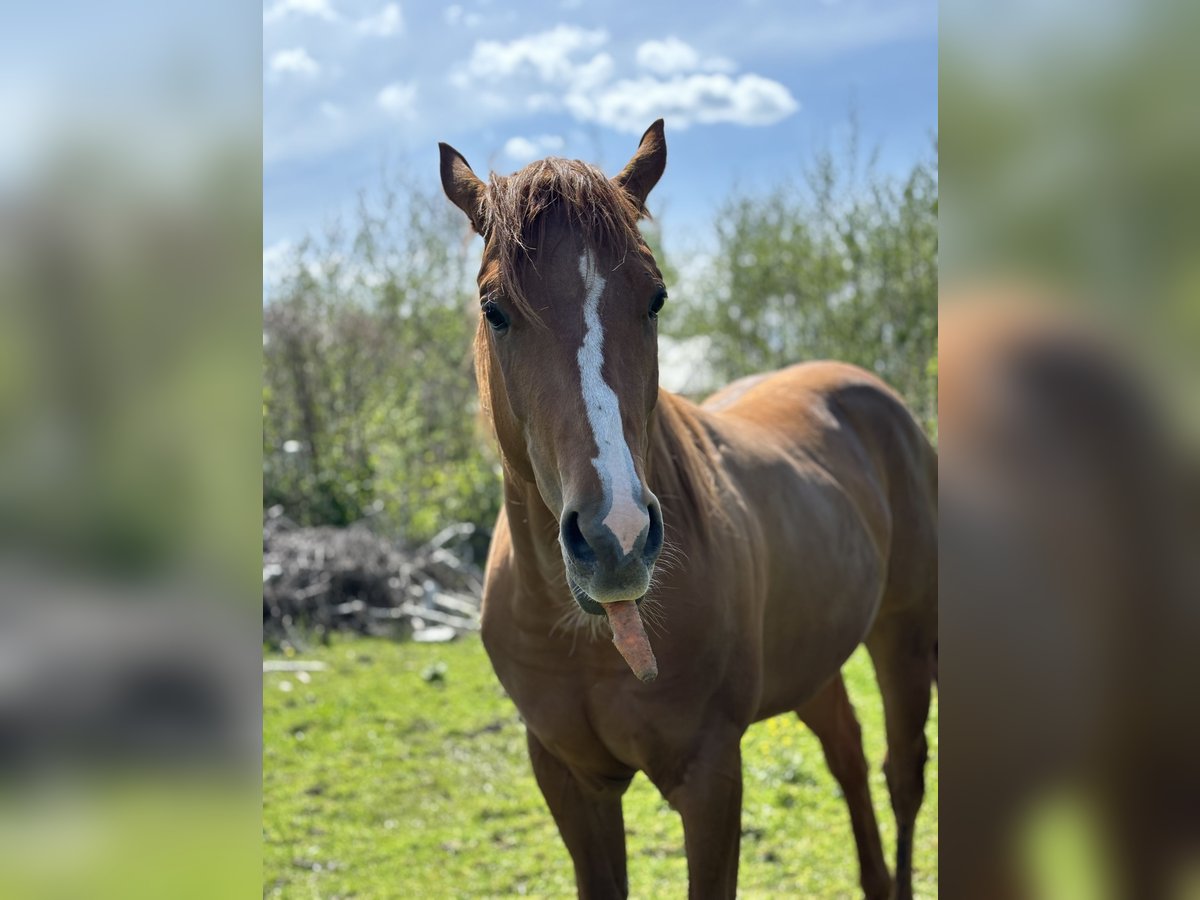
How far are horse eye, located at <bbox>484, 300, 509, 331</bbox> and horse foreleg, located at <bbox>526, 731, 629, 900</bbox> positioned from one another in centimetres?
127

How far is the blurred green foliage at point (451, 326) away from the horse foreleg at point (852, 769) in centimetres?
679

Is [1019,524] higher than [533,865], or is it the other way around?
[1019,524]

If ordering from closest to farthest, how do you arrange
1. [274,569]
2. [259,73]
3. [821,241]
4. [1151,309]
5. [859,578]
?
[1151,309], [259,73], [859,578], [274,569], [821,241]

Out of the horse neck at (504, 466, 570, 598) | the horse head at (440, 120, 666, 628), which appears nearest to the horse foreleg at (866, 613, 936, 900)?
the horse neck at (504, 466, 570, 598)

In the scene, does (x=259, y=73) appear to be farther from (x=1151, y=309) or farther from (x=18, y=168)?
(x=1151, y=309)

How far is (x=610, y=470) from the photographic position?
1.72 m

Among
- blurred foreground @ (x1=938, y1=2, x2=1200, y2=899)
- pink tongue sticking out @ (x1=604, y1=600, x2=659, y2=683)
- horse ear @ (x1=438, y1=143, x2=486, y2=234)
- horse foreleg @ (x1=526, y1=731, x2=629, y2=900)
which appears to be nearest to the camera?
blurred foreground @ (x1=938, y1=2, x2=1200, y2=899)

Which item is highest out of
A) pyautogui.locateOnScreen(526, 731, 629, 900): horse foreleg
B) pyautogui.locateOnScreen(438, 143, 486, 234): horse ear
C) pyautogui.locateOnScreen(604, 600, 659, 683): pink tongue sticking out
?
pyautogui.locateOnScreen(438, 143, 486, 234): horse ear

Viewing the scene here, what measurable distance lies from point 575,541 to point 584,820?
1.31 meters

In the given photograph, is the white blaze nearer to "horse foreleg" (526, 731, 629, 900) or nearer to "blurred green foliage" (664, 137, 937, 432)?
"horse foreleg" (526, 731, 629, 900)

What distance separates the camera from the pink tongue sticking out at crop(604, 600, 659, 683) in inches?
65.2

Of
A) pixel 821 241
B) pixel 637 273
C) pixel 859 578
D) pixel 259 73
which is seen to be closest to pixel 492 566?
pixel 637 273

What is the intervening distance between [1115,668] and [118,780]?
0.74 m

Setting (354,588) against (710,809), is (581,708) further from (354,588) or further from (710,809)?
(354,588)
